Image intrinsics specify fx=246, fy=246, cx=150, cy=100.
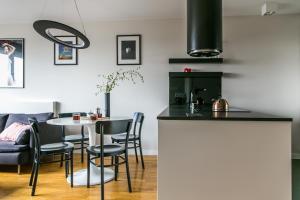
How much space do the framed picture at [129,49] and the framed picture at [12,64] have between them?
1.92m

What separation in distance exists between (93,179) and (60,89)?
7.23ft

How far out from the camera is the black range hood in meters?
2.80

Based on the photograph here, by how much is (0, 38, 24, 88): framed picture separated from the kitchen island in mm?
3766

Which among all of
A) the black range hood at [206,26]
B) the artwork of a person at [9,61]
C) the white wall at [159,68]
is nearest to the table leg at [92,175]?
the white wall at [159,68]

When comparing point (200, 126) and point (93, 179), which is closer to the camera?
point (200, 126)

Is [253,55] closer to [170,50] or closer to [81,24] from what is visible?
[170,50]

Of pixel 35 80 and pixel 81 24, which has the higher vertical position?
pixel 81 24

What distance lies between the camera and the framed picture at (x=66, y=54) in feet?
15.3

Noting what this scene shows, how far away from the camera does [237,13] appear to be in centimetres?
428

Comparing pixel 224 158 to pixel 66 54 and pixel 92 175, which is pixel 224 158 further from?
pixel 66 54

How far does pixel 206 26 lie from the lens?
2811mm

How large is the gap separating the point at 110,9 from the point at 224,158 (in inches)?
122

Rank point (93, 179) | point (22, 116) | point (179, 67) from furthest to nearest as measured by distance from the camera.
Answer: point (179, 67) < point (22, 116) < point (93, 179)

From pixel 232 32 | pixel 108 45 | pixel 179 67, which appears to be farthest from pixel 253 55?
pixel 108 45
